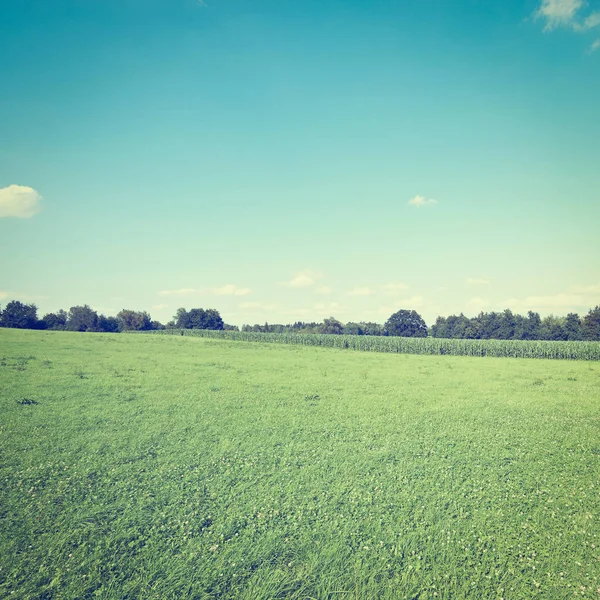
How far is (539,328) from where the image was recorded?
117 meters

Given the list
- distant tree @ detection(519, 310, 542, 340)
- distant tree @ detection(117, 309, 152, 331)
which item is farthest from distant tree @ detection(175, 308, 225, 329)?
distant tree @ detection(519, 310, 542, 340)

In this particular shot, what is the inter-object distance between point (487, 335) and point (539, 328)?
48.9ft

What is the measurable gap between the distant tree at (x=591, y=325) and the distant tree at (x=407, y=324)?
47571 millimetres

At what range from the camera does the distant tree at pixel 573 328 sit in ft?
365

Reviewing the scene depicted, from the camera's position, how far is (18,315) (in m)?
90.2

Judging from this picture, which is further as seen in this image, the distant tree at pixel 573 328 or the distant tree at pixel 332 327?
the distant tree at pixel 332 327

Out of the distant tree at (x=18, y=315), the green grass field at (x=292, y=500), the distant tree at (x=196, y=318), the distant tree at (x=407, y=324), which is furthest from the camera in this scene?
the distant tree at (x=196, y=318)

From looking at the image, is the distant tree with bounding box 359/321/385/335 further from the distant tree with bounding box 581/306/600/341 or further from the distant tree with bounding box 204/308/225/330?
the distant tree with bounding box 581/306/600/341

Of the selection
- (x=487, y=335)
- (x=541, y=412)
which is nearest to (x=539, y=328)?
(x=487, y=335)

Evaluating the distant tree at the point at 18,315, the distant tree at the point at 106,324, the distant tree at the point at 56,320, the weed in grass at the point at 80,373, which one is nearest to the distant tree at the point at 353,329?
the distant tree at the point at 106,324

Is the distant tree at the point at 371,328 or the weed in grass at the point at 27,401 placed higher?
the distant tree at the point at 371,328

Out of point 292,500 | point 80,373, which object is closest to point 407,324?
point 80,373

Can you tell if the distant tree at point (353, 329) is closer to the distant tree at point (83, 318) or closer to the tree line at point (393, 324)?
the tree line at point (393, 324)

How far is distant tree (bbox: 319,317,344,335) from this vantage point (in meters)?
163
